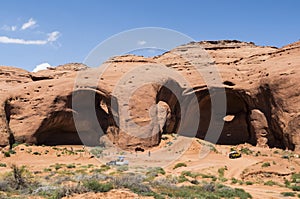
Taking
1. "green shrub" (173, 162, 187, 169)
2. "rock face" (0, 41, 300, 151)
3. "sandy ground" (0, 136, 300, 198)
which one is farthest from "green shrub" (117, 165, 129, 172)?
"rock face" (0, 41, 300, 151)

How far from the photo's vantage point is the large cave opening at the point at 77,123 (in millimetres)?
26484

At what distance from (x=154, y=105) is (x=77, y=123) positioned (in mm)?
6530

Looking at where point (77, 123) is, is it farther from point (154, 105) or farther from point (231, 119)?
point (231, 119)

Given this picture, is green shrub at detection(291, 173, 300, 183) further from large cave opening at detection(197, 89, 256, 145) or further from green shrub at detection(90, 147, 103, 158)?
green shrub at detection(90, 147, 103, 158)

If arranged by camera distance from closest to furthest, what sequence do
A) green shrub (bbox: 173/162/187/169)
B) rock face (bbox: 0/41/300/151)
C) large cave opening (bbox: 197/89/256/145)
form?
green shrub (bbox: 173/162/187/169), rock face (bbox: 0/41/300/151), large cave opening (bbox: 197/89/256/145)

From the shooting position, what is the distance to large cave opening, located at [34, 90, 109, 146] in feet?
86.9

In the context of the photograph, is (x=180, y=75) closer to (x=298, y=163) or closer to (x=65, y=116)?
(x=65, y=116)

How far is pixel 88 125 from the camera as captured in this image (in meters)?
28.0

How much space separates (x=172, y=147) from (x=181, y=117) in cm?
645

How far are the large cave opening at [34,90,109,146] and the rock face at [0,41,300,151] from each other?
0.08m

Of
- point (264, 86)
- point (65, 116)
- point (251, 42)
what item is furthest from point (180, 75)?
point (251, 42)

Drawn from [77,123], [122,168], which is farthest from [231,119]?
[122,168]

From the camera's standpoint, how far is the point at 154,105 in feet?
88.6

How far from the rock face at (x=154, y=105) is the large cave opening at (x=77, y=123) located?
8 cm
